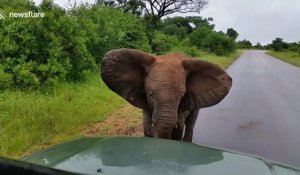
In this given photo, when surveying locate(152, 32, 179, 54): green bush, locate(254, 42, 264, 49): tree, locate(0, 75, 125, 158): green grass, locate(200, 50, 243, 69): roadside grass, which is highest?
locate(152, 32, 179, 54): green bush

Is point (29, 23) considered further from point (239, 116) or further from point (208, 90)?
point (208, 90)

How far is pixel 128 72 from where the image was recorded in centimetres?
629

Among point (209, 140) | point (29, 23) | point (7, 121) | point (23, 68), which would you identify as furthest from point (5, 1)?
point (209, 140)

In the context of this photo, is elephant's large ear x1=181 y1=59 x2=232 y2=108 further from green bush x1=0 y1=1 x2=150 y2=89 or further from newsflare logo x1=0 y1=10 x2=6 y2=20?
newsflare logo x1=0 y1=10 x2=6 y2=20

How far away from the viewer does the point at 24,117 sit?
8.11 metres

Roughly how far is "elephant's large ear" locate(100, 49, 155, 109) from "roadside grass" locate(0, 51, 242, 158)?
5.53 ft

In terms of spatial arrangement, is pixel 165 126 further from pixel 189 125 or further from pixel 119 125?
pixel 119 125

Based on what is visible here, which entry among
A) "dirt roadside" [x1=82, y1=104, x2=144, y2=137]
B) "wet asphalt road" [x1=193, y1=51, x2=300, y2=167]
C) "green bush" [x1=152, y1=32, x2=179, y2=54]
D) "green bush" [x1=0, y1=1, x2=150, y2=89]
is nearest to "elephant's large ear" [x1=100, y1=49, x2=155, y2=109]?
"dirt roadside" [x1=82, y1=104, x2=144, y2=137]

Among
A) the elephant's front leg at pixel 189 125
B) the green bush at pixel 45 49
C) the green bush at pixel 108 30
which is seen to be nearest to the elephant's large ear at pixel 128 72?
the elephant's front leg at pixel 189 125

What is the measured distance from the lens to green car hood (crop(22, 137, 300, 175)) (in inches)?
92.8

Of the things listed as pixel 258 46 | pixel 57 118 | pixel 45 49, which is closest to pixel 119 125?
pixel 57 118

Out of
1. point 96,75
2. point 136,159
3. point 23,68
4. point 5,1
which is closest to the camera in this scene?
point 136,159

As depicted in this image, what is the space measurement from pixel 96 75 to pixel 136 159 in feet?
40.3

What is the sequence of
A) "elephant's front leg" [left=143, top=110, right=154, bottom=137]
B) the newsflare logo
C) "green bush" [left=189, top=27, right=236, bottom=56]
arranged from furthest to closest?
"green bush" [left=189, top=27, right=236, bottom=56] → the newsflare logo → "elephant's front leg" [left=143, top=110, right=154, bottom=137]
